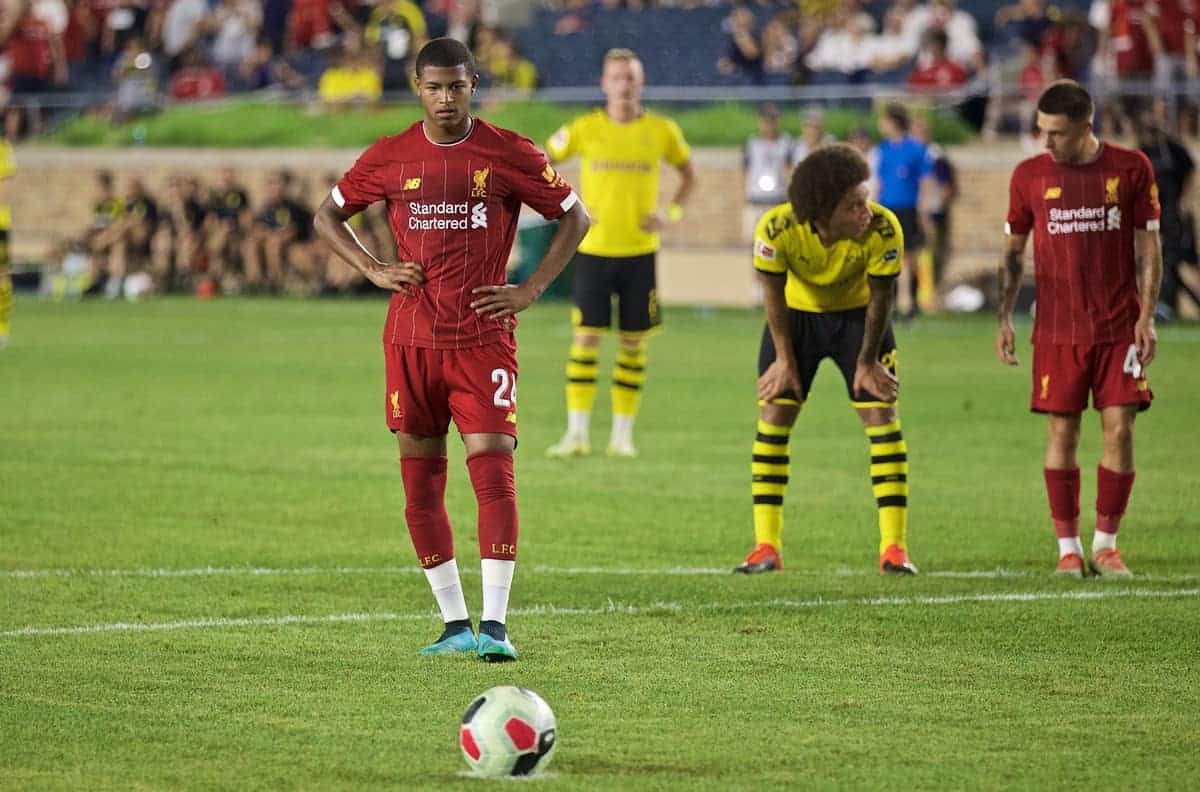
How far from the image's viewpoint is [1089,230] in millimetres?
9617

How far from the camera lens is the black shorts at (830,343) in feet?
31.8

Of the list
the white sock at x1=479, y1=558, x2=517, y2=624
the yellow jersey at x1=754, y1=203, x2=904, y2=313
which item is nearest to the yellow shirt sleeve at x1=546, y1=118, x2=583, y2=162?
the yellow jersey at x1=754, y1=203, x2=904, y2=313

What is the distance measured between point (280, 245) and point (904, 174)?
40.8 ft

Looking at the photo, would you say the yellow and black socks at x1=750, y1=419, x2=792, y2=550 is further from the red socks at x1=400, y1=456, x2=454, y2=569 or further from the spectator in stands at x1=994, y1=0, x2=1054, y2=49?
the spectator in stands at x1=994, y1=0, x2=1054, y2=49

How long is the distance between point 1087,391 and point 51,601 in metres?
4.70

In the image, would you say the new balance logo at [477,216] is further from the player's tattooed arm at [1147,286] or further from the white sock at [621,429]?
the white sock at [621,429]

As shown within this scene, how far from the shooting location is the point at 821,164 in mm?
9055

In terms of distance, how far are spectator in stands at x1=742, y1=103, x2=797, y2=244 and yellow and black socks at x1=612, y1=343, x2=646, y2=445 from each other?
46.8 ft

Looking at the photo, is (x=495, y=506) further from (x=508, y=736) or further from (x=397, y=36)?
(x=397, y=36)

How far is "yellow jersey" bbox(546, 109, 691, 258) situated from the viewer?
1462 centimetres

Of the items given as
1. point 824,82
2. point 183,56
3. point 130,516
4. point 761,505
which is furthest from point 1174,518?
point 183,56

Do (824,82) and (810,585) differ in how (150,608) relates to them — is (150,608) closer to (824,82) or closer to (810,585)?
(810,585)

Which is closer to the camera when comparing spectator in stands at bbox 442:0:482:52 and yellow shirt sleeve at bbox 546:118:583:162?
yellow shirt sleeve at bbox 546:118:583:162

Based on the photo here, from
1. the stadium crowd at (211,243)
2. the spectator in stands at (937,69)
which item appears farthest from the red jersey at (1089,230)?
the stadium crowd at (211,243)
